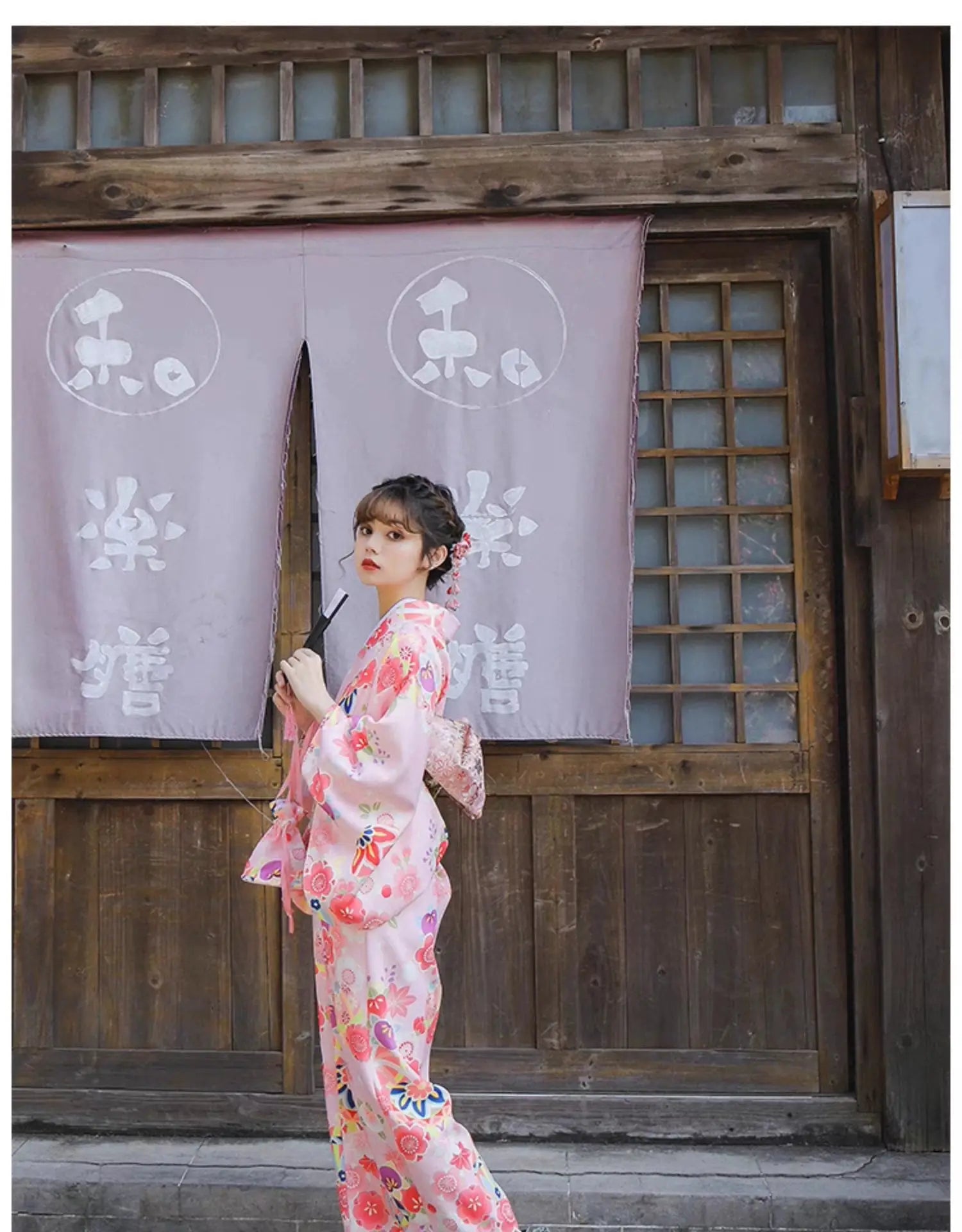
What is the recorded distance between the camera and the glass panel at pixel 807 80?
15.5 ft

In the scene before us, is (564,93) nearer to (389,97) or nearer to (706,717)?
(389,97)

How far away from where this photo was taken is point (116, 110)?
486 centimetres

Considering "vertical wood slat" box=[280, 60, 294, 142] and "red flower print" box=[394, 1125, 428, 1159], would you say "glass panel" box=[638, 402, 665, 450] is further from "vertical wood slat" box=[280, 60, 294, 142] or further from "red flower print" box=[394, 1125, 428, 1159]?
"red flower print" box=[394, 1125, 428, 1159]

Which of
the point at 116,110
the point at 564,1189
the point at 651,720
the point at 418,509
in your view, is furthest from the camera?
the point at 116,110

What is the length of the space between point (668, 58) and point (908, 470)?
6.56 feet

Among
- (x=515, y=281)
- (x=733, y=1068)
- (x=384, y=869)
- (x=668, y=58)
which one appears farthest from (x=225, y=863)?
(x=668, y=58)

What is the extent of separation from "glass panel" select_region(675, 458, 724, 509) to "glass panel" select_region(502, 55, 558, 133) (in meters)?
1.51

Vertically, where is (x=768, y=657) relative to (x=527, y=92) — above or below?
below

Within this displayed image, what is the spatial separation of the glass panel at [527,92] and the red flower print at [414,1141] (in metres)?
3.79

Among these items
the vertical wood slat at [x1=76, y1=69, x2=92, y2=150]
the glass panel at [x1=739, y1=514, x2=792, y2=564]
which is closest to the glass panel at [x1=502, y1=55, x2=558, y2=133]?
the vertical wood slat at [x1=76, y1=69, x2=92, y2=150]

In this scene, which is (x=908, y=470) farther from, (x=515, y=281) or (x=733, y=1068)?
(x=733, y=1068)

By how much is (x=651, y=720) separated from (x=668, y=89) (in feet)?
8.56

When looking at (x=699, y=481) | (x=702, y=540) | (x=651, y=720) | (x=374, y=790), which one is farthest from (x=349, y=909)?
(x=699, y=481)

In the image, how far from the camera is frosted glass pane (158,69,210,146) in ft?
15.9
